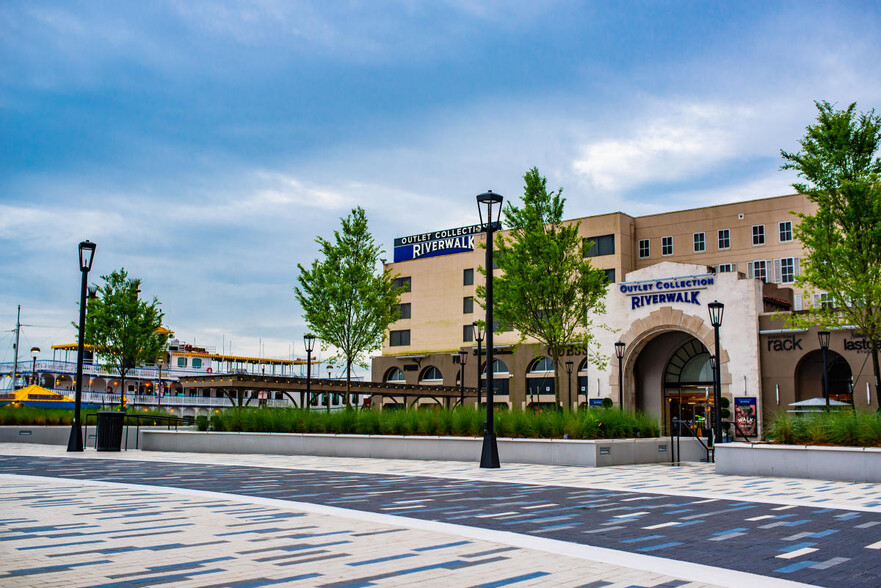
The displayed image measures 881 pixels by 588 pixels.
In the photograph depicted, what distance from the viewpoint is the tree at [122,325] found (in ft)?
127

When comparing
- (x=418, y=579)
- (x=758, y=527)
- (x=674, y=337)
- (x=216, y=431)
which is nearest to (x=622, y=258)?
(x=674, y=337)

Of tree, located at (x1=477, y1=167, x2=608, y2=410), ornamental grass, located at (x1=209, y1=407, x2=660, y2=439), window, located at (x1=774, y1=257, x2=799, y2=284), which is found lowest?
ornamental grass, located at (x1=209, y1=407, x2=660, y2=439)

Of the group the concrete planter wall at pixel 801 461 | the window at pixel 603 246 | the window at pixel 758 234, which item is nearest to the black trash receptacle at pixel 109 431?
the concrete planter wall at pixel 801 461

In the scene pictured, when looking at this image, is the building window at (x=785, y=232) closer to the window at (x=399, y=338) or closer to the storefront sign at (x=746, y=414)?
the storefront sign at (x=746, y=414)

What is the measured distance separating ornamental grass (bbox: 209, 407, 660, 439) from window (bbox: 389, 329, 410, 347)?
1709 inches

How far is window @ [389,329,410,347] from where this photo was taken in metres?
70.7

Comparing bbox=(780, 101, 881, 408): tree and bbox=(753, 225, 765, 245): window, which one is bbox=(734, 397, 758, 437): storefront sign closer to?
bbox=(780, 101, 881, 408): tree

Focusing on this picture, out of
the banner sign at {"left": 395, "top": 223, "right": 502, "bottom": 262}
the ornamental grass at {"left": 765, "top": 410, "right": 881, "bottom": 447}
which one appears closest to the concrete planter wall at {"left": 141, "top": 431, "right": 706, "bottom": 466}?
the ornamental grass at {"left": 765, "top": 410, "right": 881, "bottom": 447}

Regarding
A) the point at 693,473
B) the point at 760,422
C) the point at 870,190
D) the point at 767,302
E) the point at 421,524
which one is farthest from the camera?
the point at 767,302

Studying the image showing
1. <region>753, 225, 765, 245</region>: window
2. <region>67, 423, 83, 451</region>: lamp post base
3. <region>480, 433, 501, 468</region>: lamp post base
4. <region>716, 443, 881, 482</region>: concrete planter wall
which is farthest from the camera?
<region>753, 225, 765, 245</region>: window

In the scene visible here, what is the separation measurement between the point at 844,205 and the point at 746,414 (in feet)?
57.0

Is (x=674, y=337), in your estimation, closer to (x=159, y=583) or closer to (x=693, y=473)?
(x=693, y=473)

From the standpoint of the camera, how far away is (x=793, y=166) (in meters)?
25.2

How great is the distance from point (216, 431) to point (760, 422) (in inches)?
1088
